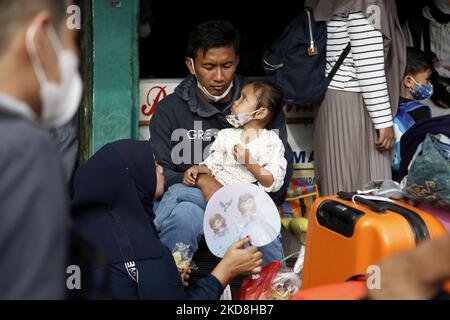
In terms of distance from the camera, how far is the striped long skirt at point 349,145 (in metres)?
4.12

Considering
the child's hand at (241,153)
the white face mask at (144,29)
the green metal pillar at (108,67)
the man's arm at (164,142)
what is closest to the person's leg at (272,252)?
the child's hand at (241,153)

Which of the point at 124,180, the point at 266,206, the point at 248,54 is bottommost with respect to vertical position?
the point at 266,206

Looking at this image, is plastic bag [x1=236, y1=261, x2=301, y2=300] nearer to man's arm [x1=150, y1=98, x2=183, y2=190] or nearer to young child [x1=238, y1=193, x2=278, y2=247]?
young child [x1=238, y1=193, x2=278, y2=247]

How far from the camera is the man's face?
3.99 m

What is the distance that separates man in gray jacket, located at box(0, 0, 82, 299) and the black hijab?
3.64 ft

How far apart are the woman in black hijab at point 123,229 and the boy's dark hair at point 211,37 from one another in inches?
57.5

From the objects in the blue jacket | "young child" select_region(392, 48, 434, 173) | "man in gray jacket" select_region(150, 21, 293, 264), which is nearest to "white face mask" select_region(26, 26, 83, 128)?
"man in gray jacket" select_region(150, 21, 293, 264)

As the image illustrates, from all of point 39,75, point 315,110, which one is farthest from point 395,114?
point 39,75

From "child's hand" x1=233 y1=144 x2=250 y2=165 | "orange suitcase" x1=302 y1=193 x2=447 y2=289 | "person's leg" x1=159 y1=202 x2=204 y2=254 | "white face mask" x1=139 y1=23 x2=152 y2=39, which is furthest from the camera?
"white face mask" x1=139 y1=23 x2=152 y2=39

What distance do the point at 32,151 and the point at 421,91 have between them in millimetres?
3527

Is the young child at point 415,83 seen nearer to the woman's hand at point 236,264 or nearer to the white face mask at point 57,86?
Answer: the woman's hand at point 236,264

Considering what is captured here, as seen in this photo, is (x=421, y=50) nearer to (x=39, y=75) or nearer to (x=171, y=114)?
(x=171, y=114)

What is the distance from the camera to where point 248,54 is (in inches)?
208

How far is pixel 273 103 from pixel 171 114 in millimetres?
636
